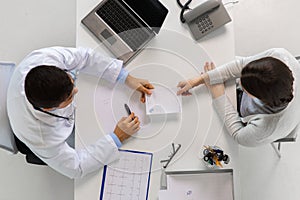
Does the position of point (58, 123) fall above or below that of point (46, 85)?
below

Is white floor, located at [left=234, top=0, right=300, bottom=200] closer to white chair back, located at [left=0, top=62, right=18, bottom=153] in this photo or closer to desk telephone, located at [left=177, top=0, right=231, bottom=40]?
desk telephone, located at [left=177, top=0, right=231, bottom=40]

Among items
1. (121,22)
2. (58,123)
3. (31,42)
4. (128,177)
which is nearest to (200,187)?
(128,177)

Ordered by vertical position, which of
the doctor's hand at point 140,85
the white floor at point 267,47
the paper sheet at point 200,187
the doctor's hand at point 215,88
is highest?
the doctor's hand at point 140,85

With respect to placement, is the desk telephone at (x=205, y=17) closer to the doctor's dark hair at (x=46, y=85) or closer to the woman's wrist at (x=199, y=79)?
the woman's wrist at (x=199, y=79)

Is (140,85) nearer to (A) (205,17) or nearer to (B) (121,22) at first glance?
(B) (121,22)

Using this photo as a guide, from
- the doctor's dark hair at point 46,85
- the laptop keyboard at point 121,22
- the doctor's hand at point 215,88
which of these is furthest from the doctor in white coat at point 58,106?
the doctor's hand at point 215,88

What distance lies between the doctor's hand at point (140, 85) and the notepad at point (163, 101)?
0.06 ft

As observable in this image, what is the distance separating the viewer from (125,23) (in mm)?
1234

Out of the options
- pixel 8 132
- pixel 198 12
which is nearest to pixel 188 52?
pixel 198 12

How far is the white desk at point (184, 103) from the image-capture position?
124 cm

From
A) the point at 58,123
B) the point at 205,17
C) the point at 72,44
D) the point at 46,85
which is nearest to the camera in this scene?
the point at 46,85

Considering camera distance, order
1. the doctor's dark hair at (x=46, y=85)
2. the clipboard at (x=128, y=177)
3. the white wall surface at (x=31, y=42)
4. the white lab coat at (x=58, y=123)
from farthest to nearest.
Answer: the white wall surface at (x=31, y=42)
the clipboard at (x=128, y=177)
the white lab coat at (x=58, y=123)
the doctor's dark hair at (x=46, y=85)

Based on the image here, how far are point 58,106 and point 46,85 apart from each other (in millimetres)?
95

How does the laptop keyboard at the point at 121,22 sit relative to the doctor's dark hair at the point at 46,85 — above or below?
below
